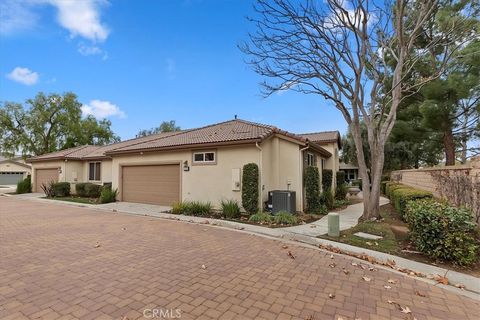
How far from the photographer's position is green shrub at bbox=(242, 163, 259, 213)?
10.6 m

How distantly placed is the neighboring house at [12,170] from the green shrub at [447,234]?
4974cm

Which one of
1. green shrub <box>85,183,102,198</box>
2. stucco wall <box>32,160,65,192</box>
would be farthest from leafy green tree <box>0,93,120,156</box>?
green shrub <box>85,183,102,198</box>

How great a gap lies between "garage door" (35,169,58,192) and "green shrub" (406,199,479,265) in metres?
24.4

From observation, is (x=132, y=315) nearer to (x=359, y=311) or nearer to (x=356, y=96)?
(x=359, y=311)

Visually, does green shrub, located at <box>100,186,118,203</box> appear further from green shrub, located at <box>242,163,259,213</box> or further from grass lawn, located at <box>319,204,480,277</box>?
grass lawn, located at <box>319,204,480,277</box>

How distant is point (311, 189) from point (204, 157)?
17.1 feet

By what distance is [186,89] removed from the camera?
2033 cm

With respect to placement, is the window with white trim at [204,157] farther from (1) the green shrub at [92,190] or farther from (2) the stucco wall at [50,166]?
(2) the stucco wall at [50,166]

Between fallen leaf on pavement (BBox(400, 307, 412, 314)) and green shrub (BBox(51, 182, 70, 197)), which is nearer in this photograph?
fallen leaf on pavement (BBox(400, 307, 412, 314))

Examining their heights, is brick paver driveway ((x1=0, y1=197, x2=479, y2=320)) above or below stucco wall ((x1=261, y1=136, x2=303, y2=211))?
below

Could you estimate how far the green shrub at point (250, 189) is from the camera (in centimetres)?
1065

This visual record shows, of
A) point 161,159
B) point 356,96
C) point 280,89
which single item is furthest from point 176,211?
point 356,96

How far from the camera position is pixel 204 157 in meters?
12.4

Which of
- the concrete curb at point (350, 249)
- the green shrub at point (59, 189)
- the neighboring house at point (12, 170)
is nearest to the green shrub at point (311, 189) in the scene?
the concrete curb at point (350, 249)
